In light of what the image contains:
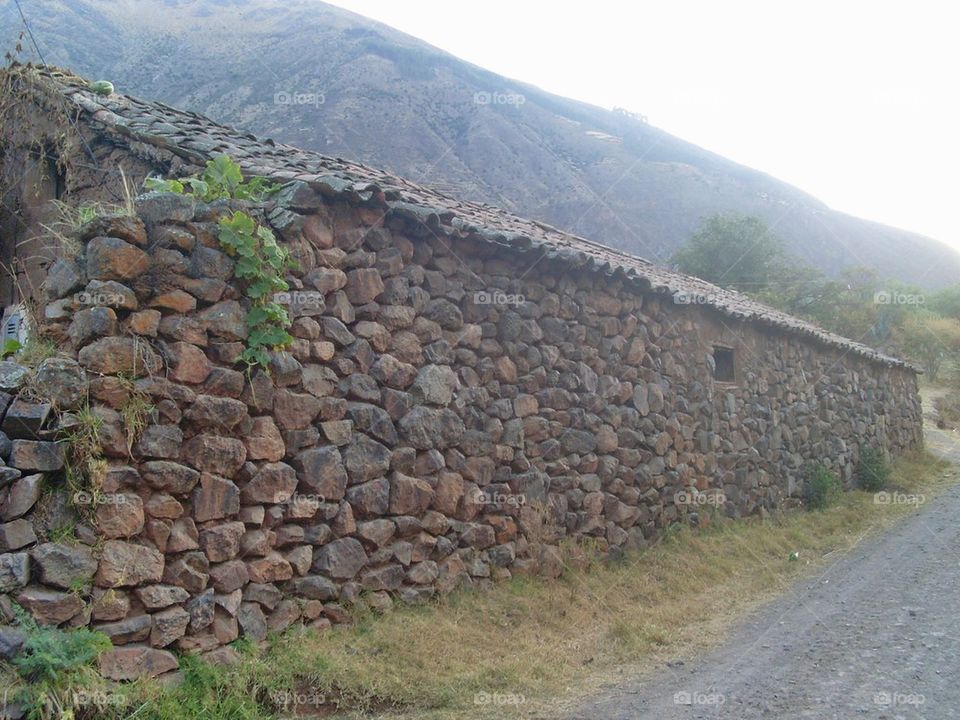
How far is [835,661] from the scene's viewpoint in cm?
539

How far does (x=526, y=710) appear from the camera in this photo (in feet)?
14.9

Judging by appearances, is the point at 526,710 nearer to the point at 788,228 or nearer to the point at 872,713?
the point at 872,713

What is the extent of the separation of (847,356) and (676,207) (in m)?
23.0

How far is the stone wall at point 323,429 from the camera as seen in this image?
13.0 feet

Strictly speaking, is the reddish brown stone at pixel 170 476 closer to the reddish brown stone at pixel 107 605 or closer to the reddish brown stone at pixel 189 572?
the reddish brown stone at pixel 189 572

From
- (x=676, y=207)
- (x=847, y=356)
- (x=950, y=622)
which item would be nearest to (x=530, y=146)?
(x=676, y=207)
